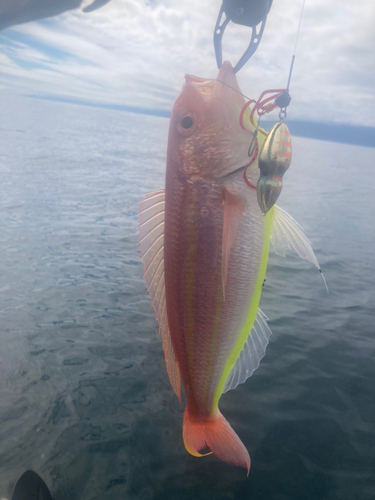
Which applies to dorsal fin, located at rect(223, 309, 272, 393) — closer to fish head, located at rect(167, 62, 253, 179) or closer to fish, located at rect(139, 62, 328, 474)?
fish, located at rect(139, 62, 328, 474)

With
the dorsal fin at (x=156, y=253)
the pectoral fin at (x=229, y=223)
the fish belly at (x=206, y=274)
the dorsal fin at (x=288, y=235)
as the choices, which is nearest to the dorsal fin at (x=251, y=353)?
the fish belly at (x=206, y=274)

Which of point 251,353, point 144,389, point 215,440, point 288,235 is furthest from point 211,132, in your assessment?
point 144,389

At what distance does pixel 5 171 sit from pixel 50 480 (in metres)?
17.5

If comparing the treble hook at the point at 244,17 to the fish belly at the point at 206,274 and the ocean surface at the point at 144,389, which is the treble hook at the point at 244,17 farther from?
the ocean surface at the point at 144,389

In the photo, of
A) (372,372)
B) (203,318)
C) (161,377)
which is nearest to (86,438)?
(161,377)

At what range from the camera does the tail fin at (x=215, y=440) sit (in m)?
2.29

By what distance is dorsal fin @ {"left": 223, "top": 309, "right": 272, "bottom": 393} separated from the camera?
7.86 ft

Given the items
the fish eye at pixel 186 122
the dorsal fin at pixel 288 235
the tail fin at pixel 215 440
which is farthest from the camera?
the tail fin at pixel 215 440

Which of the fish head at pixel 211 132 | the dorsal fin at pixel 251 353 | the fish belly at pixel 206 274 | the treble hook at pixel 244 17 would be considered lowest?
the dorsal fin at pixel 251 353

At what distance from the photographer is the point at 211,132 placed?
189 centimetres

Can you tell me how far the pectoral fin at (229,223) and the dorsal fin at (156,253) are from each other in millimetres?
491

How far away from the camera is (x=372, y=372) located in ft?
15.6

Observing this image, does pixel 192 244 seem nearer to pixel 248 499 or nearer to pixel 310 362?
pixel 248 499

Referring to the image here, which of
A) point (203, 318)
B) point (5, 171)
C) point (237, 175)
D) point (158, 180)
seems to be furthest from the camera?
point (158, 180)
